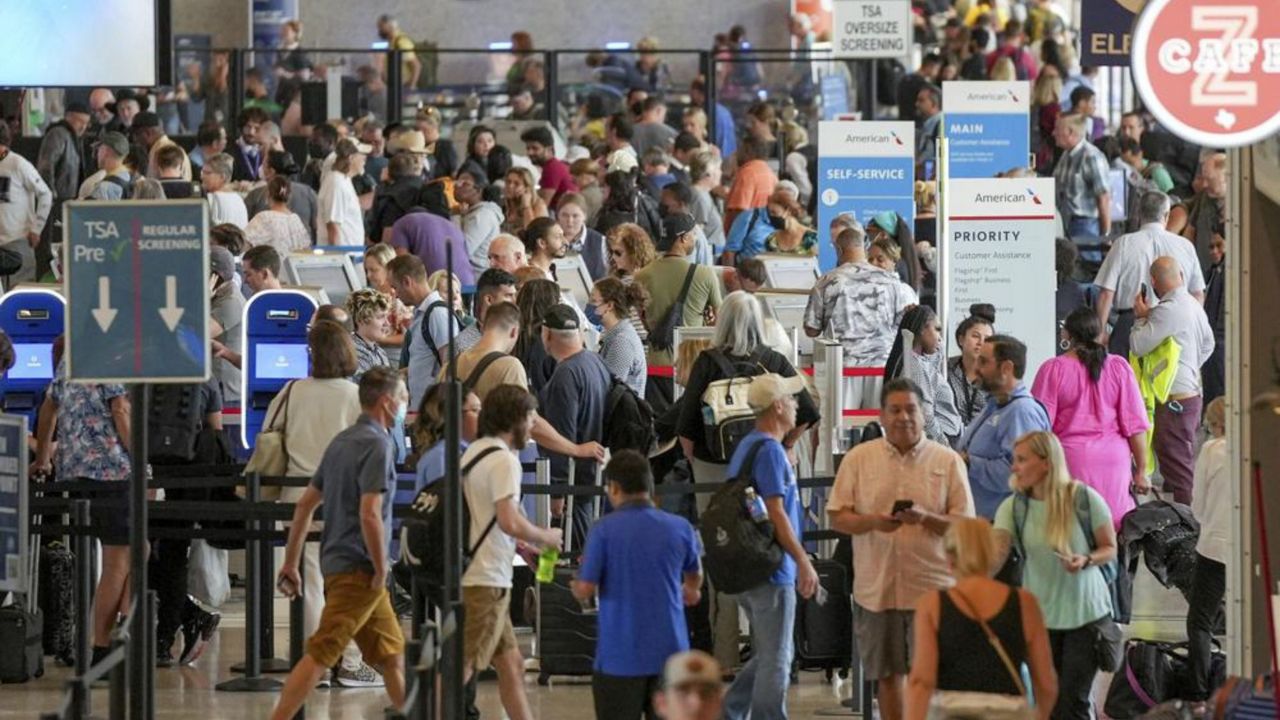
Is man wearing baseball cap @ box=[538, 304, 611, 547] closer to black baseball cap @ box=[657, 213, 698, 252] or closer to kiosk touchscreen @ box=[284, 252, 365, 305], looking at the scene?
black baseball cap @ box=[657, 213, 698, 252]

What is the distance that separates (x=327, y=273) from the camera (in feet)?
61.3

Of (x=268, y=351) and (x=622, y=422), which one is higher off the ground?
(x=268, y=351)

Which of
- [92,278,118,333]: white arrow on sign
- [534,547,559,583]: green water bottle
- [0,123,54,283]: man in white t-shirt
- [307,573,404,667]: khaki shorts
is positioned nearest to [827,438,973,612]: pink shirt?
[534,547,559,583]: green water bottle

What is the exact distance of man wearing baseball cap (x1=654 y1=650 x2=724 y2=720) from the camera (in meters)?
8.22

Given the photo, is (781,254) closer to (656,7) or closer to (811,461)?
(811,461)

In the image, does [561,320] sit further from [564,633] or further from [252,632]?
[252,632]

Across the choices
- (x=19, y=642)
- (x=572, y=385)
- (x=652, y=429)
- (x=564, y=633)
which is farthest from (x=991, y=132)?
(x=19, y=642)

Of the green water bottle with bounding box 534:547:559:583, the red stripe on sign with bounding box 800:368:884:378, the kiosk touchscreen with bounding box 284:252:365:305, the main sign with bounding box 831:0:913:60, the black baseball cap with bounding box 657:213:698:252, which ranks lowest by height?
the green water bottle with bounding box 534:547:559:583

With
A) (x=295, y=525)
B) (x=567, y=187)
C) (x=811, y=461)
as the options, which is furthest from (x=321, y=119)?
(x=295, y=525)

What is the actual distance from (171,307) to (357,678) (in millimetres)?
4379

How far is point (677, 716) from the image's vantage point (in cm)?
829

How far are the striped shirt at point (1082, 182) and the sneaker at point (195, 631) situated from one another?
430 inches

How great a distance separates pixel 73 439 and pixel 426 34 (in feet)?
77.4

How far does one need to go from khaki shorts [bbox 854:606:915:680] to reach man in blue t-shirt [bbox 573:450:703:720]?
1.22 metres
